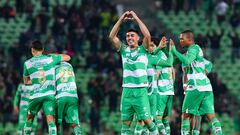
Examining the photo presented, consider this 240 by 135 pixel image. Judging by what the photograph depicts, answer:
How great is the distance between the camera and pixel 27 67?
2431 cm

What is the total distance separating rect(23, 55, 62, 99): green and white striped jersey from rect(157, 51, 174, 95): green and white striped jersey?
267cm

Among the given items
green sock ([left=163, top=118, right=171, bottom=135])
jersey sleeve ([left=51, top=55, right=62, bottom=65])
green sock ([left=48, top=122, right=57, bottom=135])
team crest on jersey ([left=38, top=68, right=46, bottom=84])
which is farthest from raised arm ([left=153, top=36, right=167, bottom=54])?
green sock ([left=48, top=122, right=57, bottom=135])

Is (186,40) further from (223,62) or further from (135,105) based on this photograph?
(223,62)

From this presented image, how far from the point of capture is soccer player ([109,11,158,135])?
888 inches

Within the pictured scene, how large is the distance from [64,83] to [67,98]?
0.40 meters

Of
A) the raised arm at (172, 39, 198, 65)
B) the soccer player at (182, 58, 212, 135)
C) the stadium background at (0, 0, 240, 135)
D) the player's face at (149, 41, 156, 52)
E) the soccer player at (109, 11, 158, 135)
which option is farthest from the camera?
the stadium background at (0, 0, 240, 135)

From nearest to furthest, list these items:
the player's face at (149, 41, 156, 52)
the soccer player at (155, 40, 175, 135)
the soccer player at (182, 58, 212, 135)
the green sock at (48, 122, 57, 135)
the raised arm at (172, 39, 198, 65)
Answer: the raised arm at (172, 39, 198, 65), the player's face at (149, 41, 156, 52), the soccer player at (182, 58, 212, 135), the green sock at (48, 122, 57, 135), the soccer player at (155, 40, 175, 135)

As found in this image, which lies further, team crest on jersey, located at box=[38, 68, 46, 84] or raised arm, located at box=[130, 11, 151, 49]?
team crest on jersey, located at box=[38, 68, 46, 84]

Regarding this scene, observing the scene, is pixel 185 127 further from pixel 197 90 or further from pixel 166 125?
pixel 166 125

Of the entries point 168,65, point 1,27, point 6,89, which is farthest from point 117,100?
point 168,65

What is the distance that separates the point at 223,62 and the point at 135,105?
14659 millimetres

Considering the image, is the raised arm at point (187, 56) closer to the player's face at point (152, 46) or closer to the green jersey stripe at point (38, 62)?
the player's face at point (152, 46)

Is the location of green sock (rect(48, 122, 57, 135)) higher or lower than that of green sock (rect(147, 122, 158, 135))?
higher

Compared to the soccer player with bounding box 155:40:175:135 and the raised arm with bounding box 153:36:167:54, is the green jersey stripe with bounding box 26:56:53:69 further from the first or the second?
the soccer player with bounding box 155:40:175:135
